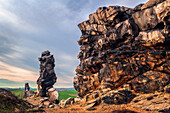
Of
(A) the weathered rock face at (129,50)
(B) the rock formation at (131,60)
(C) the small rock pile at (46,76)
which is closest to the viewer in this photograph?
(B) the rock formation at (131,60)

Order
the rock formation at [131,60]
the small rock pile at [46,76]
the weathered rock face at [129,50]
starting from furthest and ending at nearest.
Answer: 1. the small rock pile at [46,76]
2. the weathered rock face at [129,50]
3. the rock formation at [131,60]

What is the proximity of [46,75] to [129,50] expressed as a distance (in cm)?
6123

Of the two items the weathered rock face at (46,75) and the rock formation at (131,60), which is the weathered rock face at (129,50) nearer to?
the rock formation at (131,60)

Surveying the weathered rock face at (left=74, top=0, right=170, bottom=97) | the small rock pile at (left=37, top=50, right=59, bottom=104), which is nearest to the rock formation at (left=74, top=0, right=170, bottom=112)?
the weathered rock face at (left=74, top=0, right=170, bottom=97)

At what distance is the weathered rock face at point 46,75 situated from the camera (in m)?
73.7

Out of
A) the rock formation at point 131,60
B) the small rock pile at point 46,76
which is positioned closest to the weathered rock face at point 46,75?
the small rock pile at point 46,76

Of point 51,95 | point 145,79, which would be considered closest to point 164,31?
point 145,79

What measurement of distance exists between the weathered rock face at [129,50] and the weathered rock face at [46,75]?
1167 inches

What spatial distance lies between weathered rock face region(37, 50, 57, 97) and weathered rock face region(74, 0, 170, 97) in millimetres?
29638

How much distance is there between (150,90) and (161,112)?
33.3ft

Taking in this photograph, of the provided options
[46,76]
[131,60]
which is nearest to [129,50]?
[131,60]

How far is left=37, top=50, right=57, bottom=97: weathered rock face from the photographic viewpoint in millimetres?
73688

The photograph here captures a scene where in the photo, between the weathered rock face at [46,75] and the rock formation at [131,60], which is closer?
the rock formation at [131,60]

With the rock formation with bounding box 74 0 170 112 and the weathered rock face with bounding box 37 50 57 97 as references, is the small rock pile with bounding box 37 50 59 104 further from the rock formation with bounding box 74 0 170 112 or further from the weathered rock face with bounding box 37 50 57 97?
the rock formation with bounding box 74 0 170 112
